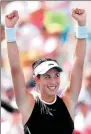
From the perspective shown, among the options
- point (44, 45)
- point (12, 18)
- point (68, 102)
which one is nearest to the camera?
point (12, 18)

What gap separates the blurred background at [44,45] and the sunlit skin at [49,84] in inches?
16.3

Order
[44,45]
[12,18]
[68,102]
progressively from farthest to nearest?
[44,45], [68,102], [12,18]

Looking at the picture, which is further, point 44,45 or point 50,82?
point 44,45

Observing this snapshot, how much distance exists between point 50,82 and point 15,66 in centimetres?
15

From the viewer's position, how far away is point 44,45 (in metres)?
1.68

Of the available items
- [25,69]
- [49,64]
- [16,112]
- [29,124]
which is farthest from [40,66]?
[16,112]

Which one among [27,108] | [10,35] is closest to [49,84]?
[27,108]

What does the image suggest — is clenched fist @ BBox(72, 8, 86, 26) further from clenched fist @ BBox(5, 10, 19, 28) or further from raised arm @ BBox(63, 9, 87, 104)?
clenched fist @ BBox(5, 10, 19, 28)

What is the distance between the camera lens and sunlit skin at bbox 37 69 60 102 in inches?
47.3

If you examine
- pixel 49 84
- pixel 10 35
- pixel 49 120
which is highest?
pixel 10 35

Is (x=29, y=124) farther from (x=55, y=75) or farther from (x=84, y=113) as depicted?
(x=84, y=113)

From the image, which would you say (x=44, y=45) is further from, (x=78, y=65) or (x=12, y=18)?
(x=12, y=18)

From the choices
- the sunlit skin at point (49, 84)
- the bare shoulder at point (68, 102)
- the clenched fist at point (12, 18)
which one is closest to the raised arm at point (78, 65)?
the bare shoulder at point (68, 102)

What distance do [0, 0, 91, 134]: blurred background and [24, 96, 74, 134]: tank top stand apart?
42 centimetres
